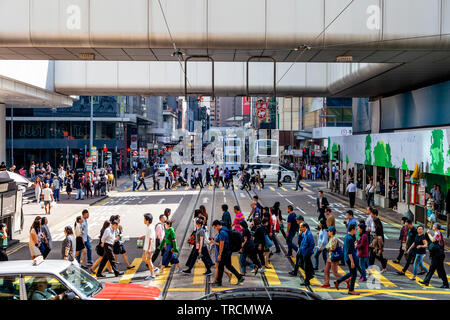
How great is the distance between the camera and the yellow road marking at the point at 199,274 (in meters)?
11.3

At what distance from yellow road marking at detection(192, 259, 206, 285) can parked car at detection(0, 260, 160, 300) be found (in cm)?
403

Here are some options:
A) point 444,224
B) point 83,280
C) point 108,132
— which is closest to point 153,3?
point 83,280

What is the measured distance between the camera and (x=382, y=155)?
2542 centimetres

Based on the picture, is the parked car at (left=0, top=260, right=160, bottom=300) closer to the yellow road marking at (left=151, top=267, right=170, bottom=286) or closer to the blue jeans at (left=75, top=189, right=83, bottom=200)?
the yellow road marking at (left=151, top=267, right=170, bottom=286)

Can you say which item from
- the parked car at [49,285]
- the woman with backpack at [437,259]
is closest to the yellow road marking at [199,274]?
the parked car at [49,285]

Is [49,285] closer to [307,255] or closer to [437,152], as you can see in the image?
[307,255]

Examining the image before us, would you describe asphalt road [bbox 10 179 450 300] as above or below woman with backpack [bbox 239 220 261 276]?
below

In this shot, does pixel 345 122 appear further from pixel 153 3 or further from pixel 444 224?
pixel 153 3

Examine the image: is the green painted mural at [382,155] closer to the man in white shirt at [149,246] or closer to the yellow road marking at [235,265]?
the yellow road marking at [235,265]

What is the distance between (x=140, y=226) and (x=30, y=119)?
129ft

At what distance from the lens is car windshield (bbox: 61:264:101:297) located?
22.8 ft

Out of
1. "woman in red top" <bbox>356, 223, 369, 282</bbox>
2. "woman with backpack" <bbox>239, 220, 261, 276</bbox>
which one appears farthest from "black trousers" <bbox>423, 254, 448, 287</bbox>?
"woman with backpack" <bbox>239, 220, 261, 276</bbox>

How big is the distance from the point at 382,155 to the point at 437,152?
7.10 metres

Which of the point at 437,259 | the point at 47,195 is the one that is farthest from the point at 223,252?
the point at 47,195
